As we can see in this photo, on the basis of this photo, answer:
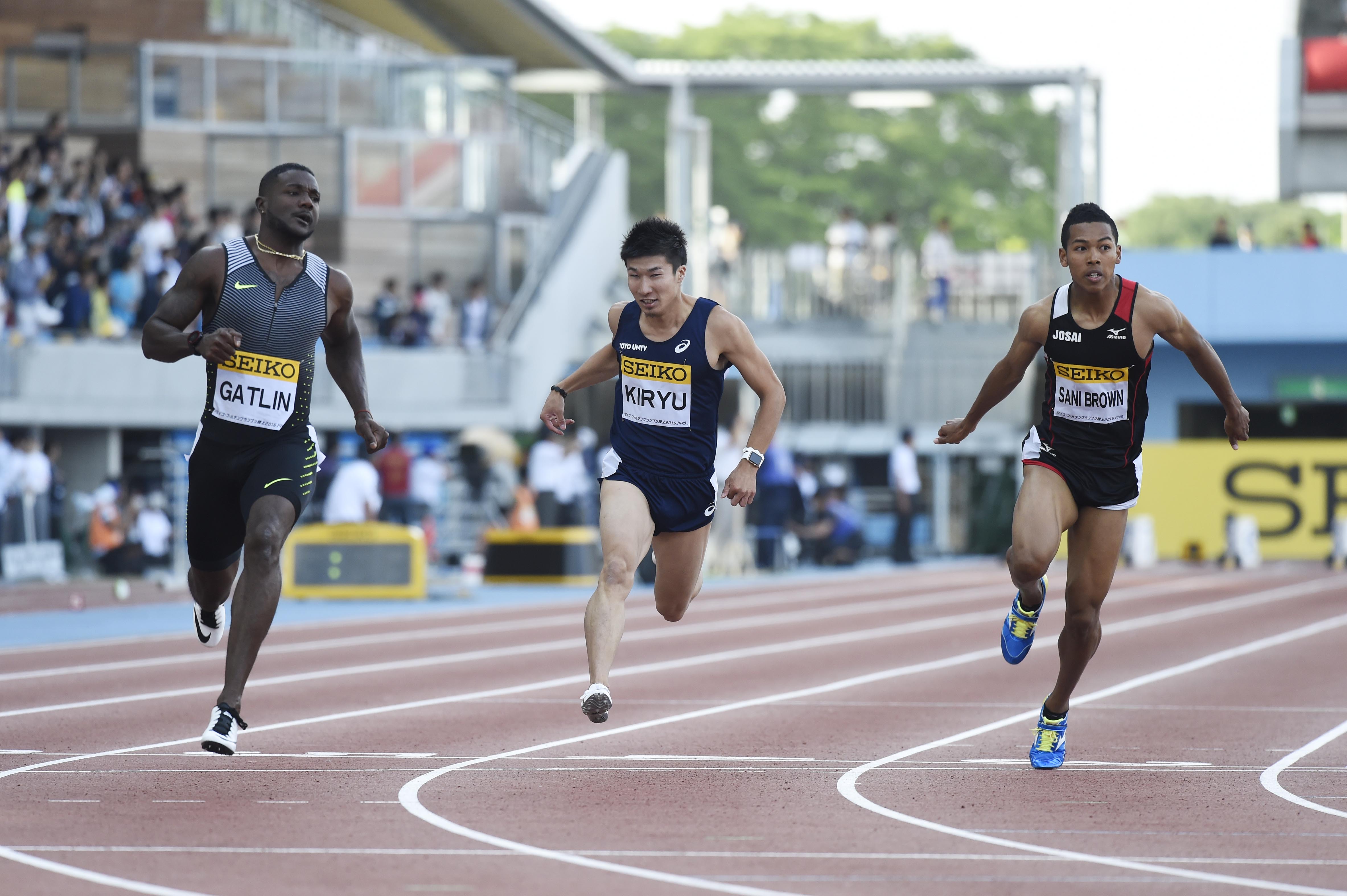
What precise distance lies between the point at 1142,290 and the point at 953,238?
55355 millimetres

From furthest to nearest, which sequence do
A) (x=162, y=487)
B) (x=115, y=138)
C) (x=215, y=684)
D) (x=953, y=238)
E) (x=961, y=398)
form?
(x=953, y=238) < (x=961, y=398) < (x=115, y=138) < (x=162, y=487) < (x=215, y=684)

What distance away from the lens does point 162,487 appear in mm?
26750

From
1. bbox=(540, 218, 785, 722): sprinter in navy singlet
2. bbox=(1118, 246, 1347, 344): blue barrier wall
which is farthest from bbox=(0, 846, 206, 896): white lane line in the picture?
bbox=(1118, 246, 1347, 344): blue barrier wall

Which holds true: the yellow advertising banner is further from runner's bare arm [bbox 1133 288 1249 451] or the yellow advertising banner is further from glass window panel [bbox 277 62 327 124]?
runner's bare arm [bbox 1133 288 1249 451]

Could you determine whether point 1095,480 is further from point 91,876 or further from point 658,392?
point 91,876

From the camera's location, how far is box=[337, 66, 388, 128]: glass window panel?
1320 inches

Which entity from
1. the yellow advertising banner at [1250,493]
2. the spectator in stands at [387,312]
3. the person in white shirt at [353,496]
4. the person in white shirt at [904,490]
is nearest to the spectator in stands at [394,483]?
the person in white shirt at [353,496]

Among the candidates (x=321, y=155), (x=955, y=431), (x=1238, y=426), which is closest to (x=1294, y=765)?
(x=1238, y=426)

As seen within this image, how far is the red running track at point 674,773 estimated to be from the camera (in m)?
5.97

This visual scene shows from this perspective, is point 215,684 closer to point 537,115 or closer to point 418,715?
point 418,715

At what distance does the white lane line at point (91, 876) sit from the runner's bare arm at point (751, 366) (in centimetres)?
358

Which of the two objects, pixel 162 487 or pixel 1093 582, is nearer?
pixel 1093 582

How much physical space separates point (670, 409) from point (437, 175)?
26004mm

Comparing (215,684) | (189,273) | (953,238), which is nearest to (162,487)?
(215,684)
